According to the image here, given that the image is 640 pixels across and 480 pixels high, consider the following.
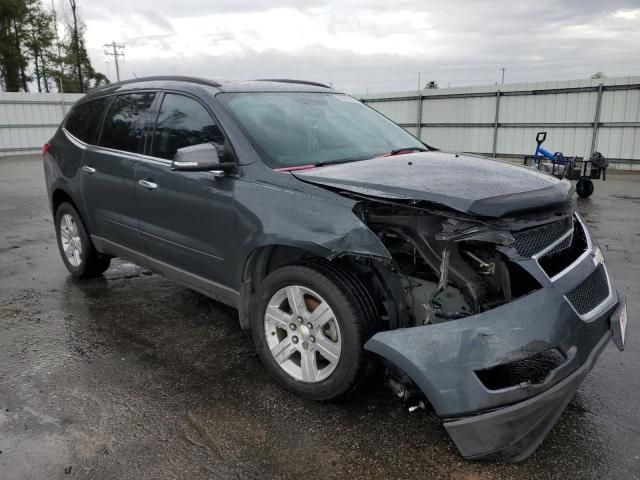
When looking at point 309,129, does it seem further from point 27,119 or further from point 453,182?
point 27,119

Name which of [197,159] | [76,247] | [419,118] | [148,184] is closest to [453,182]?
[197,159]

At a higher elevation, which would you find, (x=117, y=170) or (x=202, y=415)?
(x=117, y=170)

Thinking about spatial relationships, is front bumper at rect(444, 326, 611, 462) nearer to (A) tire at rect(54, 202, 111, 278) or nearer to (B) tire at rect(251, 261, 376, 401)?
(B) tire at rect(251, 261, 376, 401)

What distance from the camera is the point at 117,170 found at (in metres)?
4.32

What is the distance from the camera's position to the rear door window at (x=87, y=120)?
4.82 meters

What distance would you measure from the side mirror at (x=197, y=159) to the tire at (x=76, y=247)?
7.60ft

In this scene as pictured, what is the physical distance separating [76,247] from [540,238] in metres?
4.44

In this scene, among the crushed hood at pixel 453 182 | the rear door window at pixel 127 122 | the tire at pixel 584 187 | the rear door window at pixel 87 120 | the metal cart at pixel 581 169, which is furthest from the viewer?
the tire at pixel 584 187

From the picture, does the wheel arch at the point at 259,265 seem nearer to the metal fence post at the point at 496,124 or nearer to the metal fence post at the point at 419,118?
the metal fence post at the point at 496,124

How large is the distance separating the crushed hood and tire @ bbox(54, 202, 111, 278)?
2.95 metres

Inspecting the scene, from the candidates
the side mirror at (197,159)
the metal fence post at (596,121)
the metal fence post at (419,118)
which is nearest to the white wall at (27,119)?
the metal fence post at (419,118)

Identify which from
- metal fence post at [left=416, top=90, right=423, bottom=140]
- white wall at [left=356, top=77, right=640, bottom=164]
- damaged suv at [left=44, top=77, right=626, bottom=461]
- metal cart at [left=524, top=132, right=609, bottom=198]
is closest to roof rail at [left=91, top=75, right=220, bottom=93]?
damaged suv at [left=44, top=77, right=626, bottom=461]

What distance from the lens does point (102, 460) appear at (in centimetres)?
256

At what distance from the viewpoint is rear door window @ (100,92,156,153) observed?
13.8 feet
